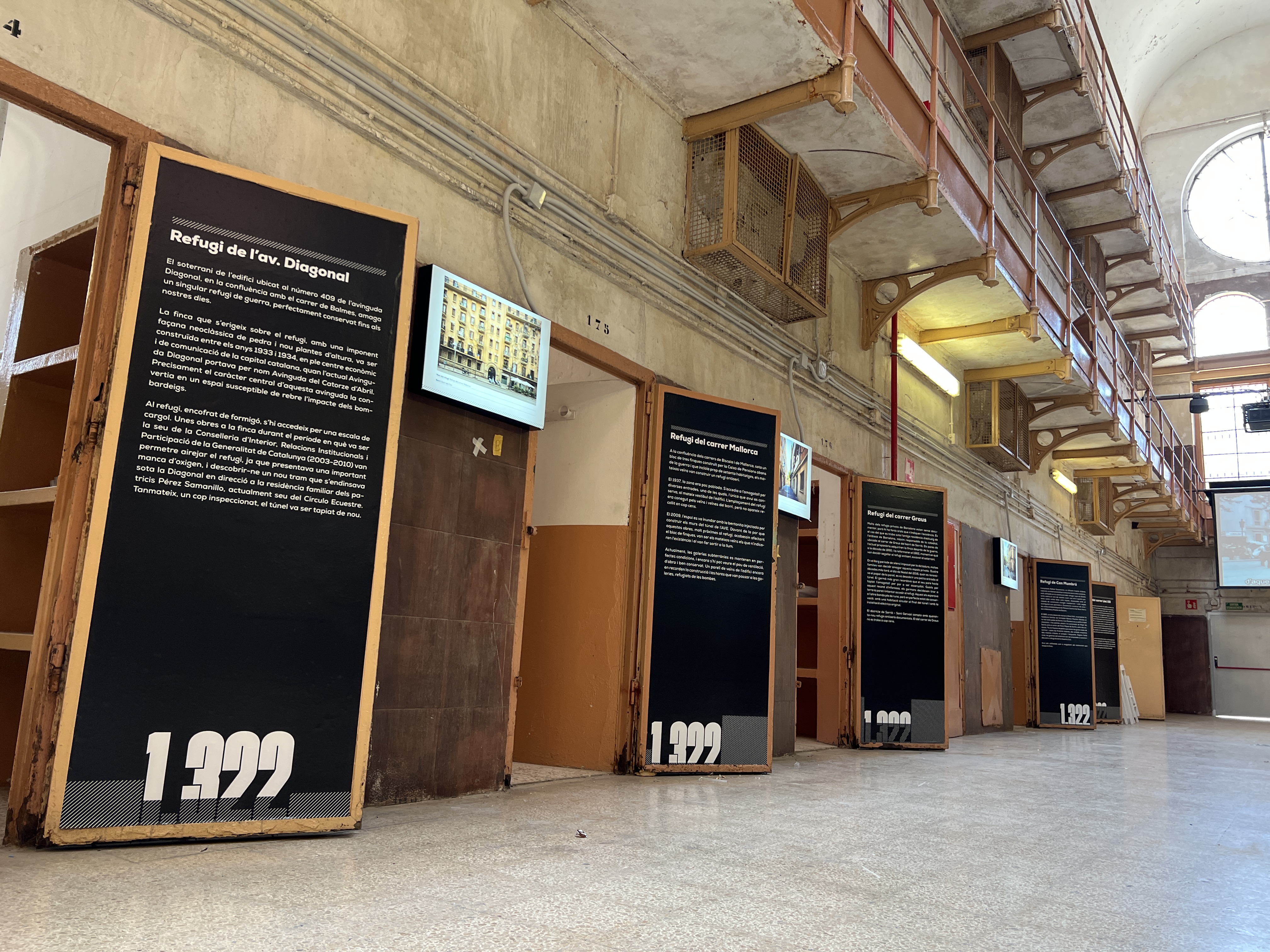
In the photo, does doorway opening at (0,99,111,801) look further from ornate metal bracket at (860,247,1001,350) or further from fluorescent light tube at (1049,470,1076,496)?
fluorescent light tube at (1049,470,1076,496)

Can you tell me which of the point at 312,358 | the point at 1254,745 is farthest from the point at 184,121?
→ the point at 1254,745

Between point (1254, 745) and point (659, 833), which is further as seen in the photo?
point (1254, 745)

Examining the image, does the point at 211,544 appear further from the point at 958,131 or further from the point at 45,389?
the point at 958,131

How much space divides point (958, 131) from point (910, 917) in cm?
859

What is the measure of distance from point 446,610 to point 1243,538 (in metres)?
24.9

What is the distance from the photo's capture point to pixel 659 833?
4117mm

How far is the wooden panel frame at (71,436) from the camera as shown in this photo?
3264 millimetres

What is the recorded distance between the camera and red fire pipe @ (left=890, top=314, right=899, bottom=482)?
1034cm

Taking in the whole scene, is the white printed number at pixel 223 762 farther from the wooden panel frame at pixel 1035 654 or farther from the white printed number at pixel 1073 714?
the white printed number at pixel 1073 714

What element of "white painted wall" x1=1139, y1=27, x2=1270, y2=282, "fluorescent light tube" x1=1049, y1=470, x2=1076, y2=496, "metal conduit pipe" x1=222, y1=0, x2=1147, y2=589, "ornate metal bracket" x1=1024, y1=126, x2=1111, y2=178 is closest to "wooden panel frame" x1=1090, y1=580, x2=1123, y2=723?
"fluorescent light tube" x1=1049, y1=470, x2=1076, y2=496

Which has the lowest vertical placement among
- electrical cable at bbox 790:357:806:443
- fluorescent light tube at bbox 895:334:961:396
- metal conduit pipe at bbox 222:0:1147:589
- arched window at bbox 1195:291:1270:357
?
electrical cable at bbox 790:357:806:443

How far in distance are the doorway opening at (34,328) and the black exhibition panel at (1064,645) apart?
13.5 m

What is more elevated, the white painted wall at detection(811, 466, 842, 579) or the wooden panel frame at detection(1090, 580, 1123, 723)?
the white painted wall at detection(811, 466, 842, 579)

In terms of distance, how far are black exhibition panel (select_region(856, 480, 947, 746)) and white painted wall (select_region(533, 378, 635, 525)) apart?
363cm
